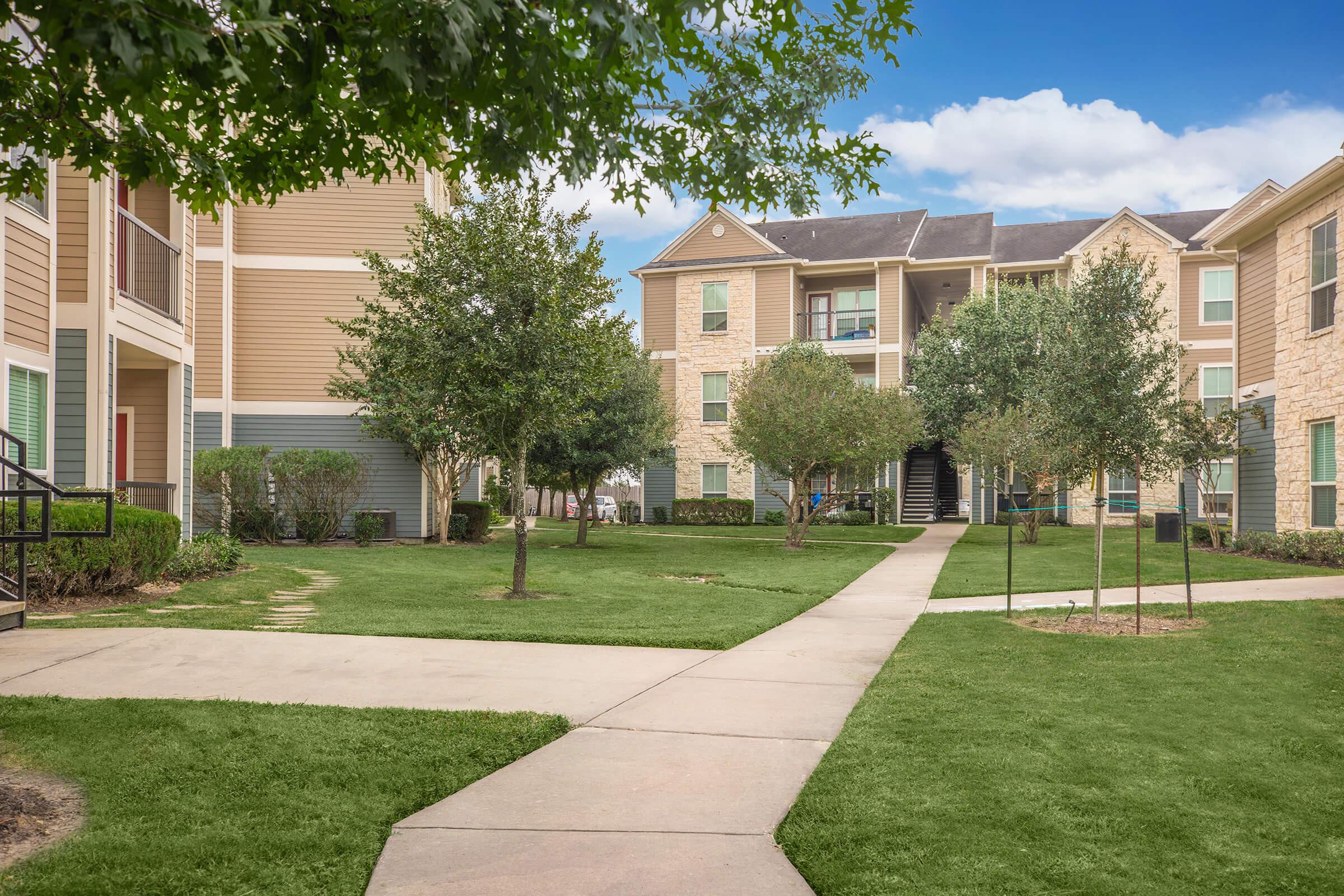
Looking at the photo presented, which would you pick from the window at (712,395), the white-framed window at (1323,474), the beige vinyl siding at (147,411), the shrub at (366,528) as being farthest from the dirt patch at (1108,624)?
the window at (712,395)

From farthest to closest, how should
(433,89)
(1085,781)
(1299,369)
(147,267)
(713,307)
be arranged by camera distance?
(713,307) → (1299,369) → (147,267) → (1085,781) → (433,89)

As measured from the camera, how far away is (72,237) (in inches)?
499

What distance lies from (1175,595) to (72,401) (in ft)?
46.4

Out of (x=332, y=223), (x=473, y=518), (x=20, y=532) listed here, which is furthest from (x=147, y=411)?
(x=473, y=518)

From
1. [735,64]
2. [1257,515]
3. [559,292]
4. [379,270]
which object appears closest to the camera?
[735,64]

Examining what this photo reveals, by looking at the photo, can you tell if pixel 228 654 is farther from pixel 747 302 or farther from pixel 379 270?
pixel 747 302

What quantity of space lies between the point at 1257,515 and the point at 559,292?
51.3 feet

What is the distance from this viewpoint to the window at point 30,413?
1167cm

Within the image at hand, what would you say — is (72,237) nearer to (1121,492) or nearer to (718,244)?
(718,244)

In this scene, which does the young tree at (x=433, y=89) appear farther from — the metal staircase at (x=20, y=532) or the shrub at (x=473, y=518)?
the shrub at (x=473, y=518)

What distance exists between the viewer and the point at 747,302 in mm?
36375

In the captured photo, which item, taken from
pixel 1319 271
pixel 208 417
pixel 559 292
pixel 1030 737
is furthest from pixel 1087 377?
pixel 208 417

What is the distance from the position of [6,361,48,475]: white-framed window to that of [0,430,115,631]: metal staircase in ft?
4.51

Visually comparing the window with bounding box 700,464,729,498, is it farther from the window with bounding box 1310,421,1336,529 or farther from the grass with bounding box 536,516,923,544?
the window with bounding box 1310,421,1336,529
